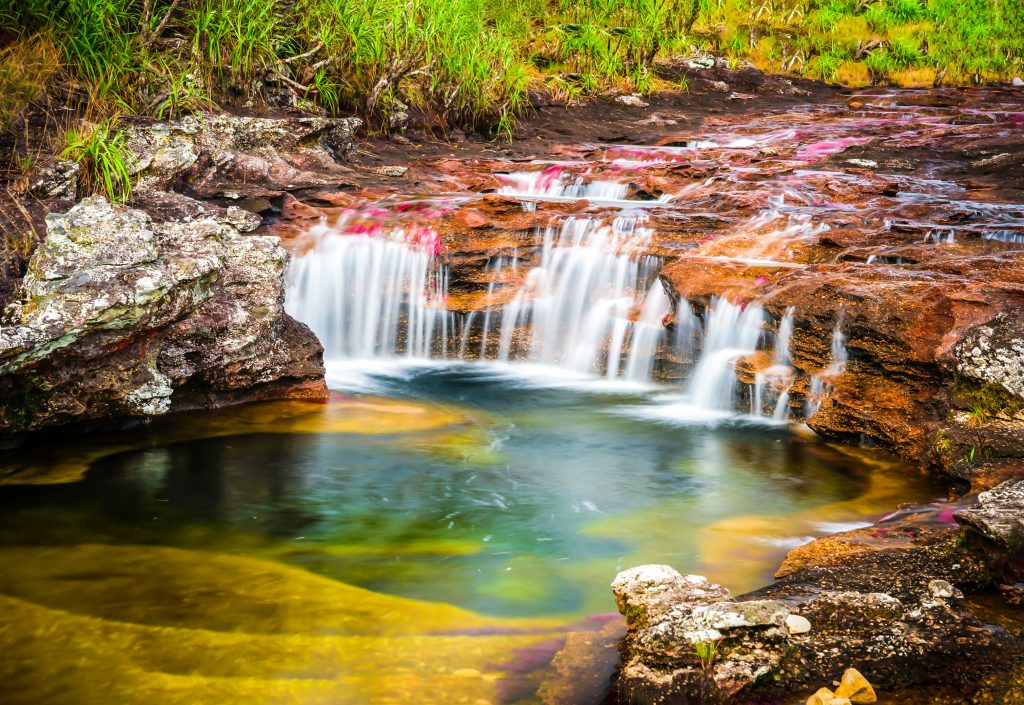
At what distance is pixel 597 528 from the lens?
4.50 meters

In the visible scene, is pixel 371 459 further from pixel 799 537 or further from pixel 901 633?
pixel 901 633

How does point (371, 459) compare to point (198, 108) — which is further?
point (198, 108)

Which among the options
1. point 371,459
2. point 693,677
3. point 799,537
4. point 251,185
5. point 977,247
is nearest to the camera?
point 693,677

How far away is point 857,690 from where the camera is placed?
8.46 feet

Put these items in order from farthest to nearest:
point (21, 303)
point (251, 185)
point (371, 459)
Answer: point (251, 185) → point (371, 459) → point (21, 303)

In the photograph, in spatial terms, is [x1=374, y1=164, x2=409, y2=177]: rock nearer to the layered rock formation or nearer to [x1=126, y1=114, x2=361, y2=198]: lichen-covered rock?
[x1=126, y1=114, x2=361, y2=198]: lichen-covered rock

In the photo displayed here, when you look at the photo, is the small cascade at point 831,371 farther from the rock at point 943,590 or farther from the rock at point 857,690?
the rock at point 857,690

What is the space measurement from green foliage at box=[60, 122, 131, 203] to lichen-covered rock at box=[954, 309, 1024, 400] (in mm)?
5629

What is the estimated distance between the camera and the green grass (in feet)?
27.0

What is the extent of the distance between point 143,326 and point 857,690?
425 cm

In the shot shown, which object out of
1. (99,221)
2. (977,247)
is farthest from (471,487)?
(977,247)

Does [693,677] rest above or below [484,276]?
below

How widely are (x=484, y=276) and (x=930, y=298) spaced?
12.4ft

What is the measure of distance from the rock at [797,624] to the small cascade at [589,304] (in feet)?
14.9
